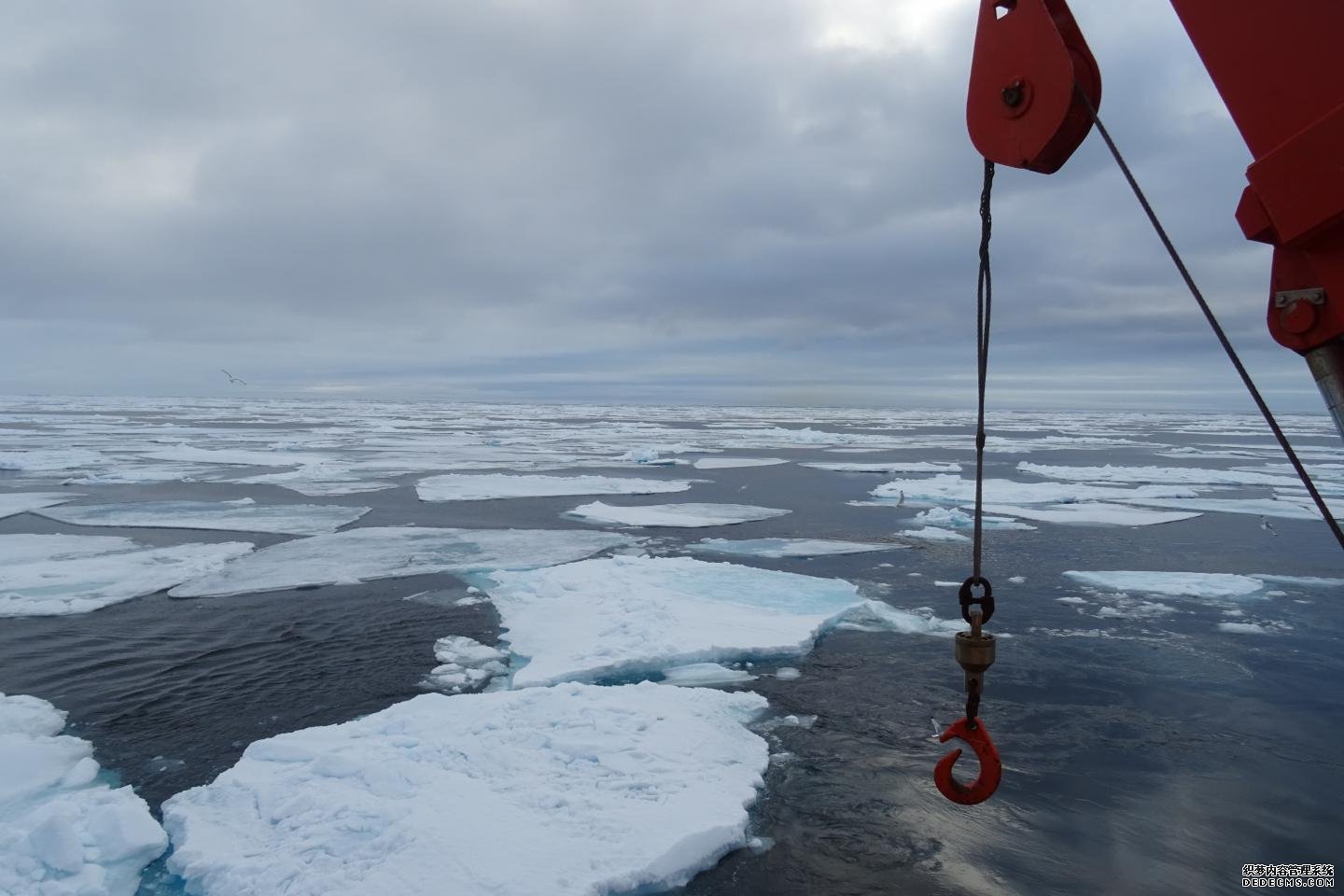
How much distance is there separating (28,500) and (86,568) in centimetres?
740

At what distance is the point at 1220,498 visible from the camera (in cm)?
1705

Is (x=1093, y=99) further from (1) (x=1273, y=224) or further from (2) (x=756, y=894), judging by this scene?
(2) (x=756, y=894)

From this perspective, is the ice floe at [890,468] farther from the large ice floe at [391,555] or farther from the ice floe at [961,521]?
the large ice floe at [391,555]

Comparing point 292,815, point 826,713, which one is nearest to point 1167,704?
point 826,713

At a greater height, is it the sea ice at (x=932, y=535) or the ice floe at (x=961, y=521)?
the ice floe at (x=961, y=521)

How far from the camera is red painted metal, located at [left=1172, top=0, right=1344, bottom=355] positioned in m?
1.43

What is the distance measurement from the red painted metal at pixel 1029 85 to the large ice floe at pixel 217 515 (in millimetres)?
11932

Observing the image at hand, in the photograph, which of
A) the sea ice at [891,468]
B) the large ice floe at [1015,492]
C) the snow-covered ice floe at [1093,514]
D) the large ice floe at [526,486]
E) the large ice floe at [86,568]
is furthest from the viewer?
the sea ice at [891,468]

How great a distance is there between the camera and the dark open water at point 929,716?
3859mm

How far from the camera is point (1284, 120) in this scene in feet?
4.92

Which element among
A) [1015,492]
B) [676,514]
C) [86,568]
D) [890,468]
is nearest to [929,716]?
[676,514]

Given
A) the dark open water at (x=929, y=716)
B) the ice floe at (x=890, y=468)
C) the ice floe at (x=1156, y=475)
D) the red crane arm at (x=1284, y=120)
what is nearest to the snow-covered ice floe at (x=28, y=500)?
the dark open water at (x=929, y=716)

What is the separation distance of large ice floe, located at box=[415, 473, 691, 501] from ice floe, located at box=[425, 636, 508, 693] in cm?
911

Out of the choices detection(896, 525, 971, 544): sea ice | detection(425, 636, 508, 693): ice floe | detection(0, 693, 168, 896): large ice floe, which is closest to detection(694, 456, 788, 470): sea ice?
detection(896, 525, 971, 544): sea ice
